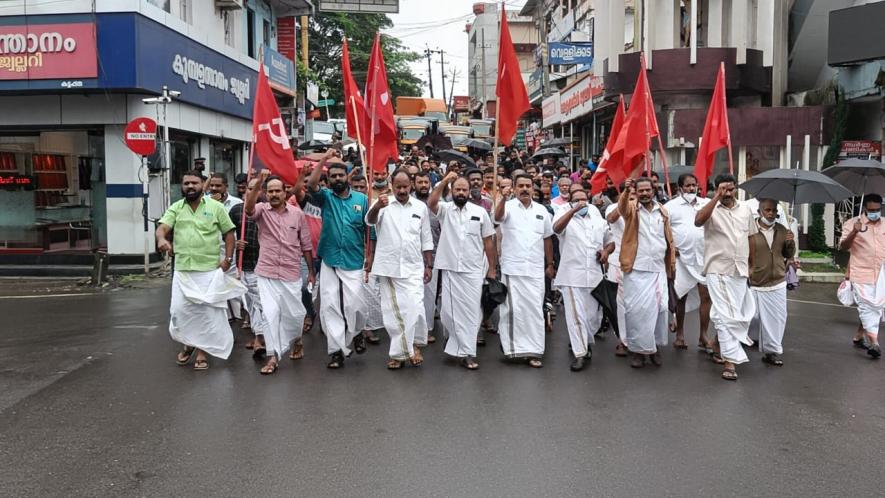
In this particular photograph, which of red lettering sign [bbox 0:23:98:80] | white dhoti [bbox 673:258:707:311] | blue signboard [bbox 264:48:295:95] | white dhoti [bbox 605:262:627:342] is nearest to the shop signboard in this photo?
white dhoti [bbox 673:258:707:311]

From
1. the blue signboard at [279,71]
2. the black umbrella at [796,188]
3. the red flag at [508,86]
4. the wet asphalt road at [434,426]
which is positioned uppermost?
the blue signboard at [279,71]

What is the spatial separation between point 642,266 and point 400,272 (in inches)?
85.4

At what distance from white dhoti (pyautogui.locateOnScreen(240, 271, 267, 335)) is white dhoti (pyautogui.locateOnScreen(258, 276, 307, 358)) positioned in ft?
0.37

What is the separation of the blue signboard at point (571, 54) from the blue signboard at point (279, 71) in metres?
8.00

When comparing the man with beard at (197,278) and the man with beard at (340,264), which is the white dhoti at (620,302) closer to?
the man with beard at (340,264)

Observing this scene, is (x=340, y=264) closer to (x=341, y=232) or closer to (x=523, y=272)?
(x=341, y=232)

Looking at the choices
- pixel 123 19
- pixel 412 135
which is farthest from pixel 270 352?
pixel 412 135

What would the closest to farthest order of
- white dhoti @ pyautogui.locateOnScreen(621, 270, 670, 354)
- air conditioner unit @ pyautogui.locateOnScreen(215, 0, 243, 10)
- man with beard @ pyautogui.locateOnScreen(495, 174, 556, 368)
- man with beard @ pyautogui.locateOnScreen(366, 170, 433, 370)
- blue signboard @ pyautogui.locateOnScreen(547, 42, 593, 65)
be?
man with beard @ pyautogui.locateOnScreen(366, 170, 433, 370) → white dhoti @ pyautogui.locateOnScreen(621, 270, 670, 354) → man with beard @ pyautogui.locateOnScreen(495, 174, 556, 368) → air conditioner unit @ pyautogui.locateOnScreen(215, 0, 243, 10) → blue signboard @ pyautogui.locateOnScreen(547, 42, 593, 65)

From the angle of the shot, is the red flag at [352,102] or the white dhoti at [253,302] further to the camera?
the red flag at [352,102]

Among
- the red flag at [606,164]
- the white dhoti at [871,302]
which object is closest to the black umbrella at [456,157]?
the red flag at [606,164]

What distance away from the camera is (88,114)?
576 inches

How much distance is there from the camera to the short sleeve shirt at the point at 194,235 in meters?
7.42

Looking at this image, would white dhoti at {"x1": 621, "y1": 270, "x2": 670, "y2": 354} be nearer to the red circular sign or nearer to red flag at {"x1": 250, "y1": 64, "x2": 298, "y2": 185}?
red flag at {"x1": 250, "y1": 64, "x2": 298, "y2": 185}

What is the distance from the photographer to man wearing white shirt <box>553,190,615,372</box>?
25.3ft
